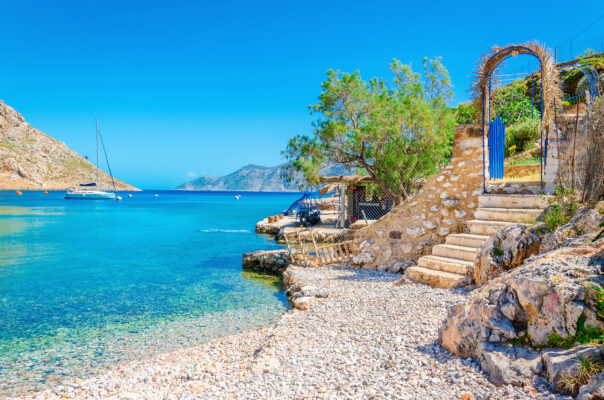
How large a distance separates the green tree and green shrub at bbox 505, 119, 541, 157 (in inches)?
148

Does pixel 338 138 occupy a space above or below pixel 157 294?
above

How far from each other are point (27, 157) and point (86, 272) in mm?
129628

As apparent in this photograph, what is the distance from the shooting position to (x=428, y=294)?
6570mm

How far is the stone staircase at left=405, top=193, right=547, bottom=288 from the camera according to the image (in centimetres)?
685

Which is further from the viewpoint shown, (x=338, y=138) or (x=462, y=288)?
(x=338, y=138)

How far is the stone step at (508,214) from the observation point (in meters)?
6.68

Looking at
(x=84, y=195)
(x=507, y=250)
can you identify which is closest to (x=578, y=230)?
(x=507, y=250)

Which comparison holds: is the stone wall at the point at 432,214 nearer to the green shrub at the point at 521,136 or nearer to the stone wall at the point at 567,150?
the stone wall at the point at 567,150

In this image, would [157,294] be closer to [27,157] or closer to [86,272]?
[86,272]

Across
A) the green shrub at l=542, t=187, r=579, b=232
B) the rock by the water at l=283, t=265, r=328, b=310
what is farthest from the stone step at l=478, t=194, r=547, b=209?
the rock by the water at l=283, t=265, r=328, b=310

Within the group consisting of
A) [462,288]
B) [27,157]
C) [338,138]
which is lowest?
[462,288]

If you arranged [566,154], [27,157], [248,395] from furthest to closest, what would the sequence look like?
1. [27,157]
2. [566,154]
3. [248,395]

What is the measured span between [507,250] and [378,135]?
9858mm

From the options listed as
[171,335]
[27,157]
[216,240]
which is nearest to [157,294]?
[171,335]
